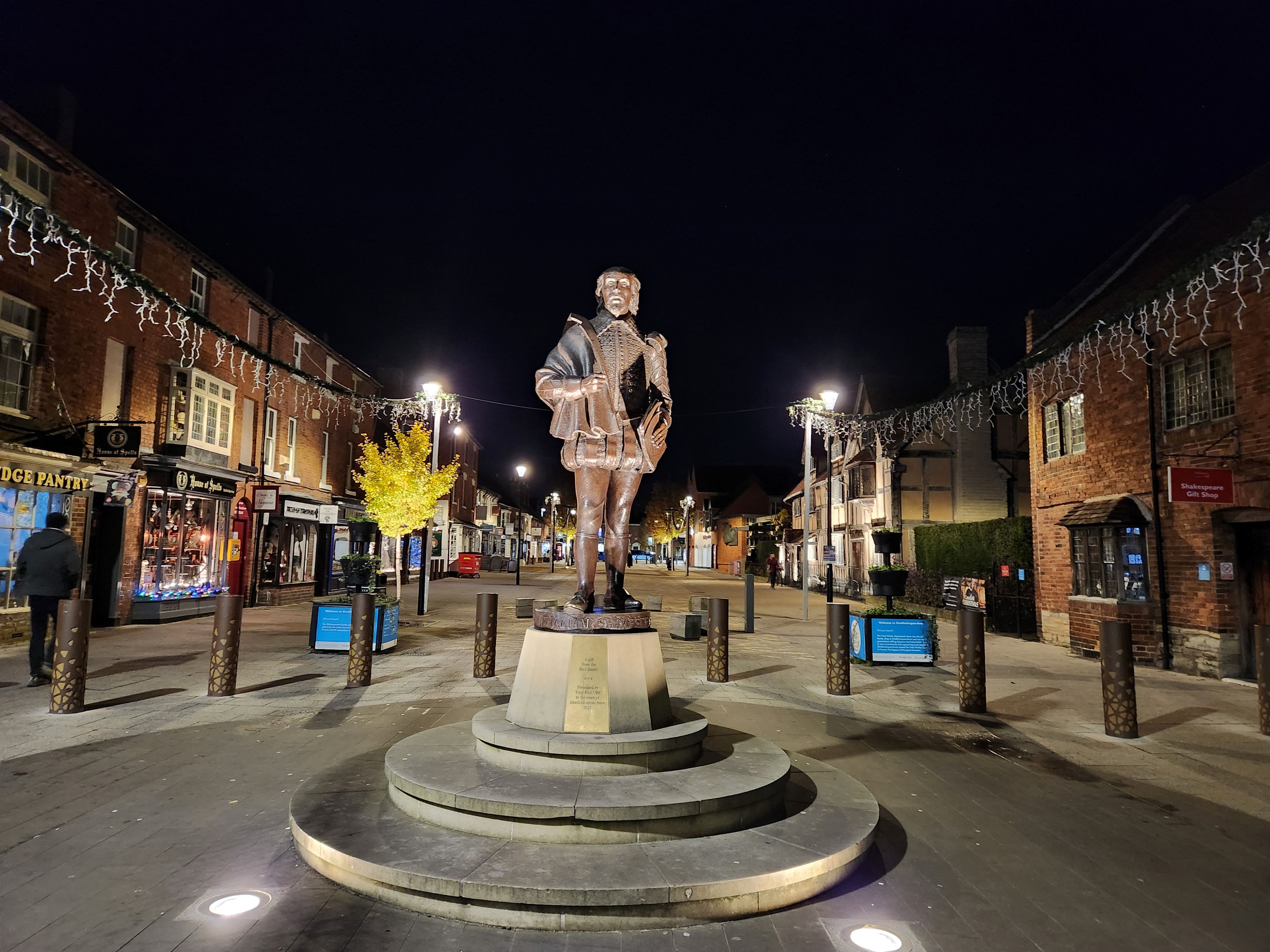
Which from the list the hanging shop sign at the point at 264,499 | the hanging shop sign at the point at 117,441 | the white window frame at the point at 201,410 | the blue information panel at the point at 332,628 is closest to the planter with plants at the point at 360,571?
the blue information panel at the point at 332,628

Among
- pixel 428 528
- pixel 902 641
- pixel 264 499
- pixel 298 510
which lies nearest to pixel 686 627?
pixel 902 641

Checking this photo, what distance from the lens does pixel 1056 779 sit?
5832 mm

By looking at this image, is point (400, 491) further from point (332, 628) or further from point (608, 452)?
point (608, 452)

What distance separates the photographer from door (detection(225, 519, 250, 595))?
62.0ft

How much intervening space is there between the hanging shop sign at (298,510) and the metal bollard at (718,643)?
626 inches

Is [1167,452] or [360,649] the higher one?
[1167,452]

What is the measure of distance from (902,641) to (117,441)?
14.7m

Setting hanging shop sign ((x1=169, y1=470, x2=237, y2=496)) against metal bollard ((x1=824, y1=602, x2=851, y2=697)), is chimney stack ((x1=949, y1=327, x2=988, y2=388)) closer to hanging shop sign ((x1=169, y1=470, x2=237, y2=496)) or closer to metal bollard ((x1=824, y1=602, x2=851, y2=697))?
metal bollard ((x1=824, y1=602, x2=851, y2=697))

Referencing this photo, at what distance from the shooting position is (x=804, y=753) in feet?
20.9

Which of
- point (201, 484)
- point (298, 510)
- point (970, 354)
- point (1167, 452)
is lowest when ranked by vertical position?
point (298, 510)

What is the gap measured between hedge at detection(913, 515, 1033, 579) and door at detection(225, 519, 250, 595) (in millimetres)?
19794

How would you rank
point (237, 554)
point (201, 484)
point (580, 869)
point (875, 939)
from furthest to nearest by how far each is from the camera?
point (237, 554) → point (201, 484) → point (580, 869) → point (875, 939)

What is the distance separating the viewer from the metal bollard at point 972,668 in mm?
8375

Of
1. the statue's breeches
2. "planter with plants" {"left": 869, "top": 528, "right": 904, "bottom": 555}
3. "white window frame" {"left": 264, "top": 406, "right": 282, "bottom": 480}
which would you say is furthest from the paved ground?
"white window frame" {"left": 264, "top": 406, "right": 282, "bottom": 480}
